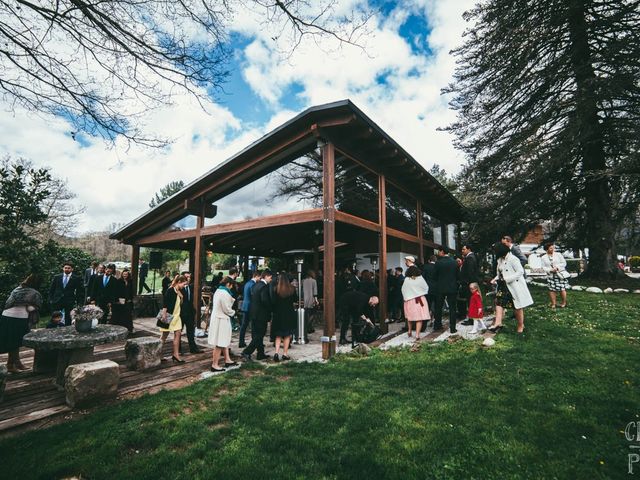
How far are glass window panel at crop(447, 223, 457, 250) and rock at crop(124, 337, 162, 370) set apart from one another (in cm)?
1270

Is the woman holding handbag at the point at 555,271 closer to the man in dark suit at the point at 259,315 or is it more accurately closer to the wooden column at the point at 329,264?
the wooden column at the point at 329,264

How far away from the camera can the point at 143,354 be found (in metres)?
5.19

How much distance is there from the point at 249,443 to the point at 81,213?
895 inches

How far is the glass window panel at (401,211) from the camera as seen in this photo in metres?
9.13

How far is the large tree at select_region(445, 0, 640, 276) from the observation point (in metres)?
10.3

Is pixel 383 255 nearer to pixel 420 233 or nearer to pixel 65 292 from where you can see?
pixel 420 233

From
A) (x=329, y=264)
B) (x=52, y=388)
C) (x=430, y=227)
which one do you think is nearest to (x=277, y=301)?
(x=329, y=264)

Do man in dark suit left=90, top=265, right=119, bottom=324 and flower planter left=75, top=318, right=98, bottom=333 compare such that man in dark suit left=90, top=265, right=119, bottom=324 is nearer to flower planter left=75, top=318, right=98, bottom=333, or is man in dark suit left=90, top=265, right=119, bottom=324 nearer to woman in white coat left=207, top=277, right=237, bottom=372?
flower planter left=75, top=318, right=98, bottom=333

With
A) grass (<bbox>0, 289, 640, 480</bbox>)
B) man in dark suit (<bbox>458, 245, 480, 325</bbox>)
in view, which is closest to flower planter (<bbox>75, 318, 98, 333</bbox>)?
grass (<bbox>0, 289, 640, 480</bbox>)

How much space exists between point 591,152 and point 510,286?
1091 cm

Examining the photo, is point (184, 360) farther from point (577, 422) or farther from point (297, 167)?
point (577, 422)

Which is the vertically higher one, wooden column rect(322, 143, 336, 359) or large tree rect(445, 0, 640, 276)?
large tree rect(445, 0, 640, 276)

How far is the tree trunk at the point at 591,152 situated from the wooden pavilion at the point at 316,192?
16.9 ft

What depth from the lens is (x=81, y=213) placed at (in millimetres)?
19531
